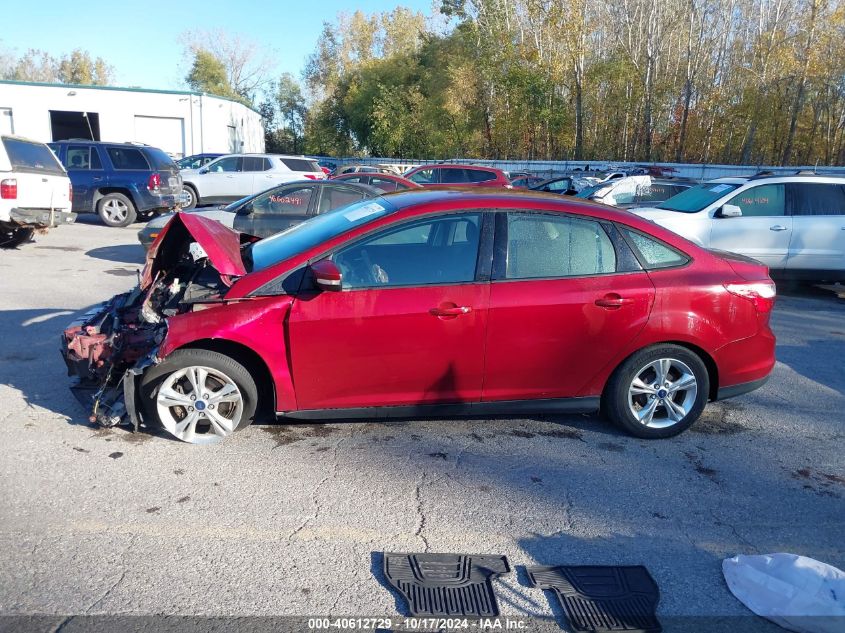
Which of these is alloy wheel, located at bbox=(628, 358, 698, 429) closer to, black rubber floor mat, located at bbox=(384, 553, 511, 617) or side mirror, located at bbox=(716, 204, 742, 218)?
black rubber floor mat, located at bbox=(384, 553, 511, 617)

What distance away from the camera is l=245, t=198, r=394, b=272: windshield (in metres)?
4.37

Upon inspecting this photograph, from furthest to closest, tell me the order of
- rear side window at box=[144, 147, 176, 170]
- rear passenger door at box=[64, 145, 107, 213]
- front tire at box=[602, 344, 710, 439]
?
rear side window at box=[144, 147, 176, 170] → rear passenger door at box=[64, 145, 107, 213] → front tire at box=[602, 344, 710, 439]

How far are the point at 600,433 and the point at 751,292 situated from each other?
56.9 inches

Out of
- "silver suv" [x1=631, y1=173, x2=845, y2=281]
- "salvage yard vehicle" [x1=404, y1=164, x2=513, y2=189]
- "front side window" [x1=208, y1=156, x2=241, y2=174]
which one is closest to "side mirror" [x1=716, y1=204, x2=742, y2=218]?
"silver suv" [x1=631, y1=173, x2=845, y2=281]

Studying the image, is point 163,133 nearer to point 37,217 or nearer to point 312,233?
point 37,217

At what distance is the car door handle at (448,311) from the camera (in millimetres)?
4086

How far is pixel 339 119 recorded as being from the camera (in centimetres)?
4725

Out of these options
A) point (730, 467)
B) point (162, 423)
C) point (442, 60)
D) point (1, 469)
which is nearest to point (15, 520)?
point (1, 469)

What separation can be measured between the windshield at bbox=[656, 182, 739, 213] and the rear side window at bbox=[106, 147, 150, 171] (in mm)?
11294

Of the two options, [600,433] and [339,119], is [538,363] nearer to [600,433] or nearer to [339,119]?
[600,433]

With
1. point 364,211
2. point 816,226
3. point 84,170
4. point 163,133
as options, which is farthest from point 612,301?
point 163,133

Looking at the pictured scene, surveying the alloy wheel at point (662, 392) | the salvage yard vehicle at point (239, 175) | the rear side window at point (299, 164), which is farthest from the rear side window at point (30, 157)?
the alloy wheel at point (662, 392)

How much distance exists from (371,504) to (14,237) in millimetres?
10978

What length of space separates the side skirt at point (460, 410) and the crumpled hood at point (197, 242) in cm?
105
